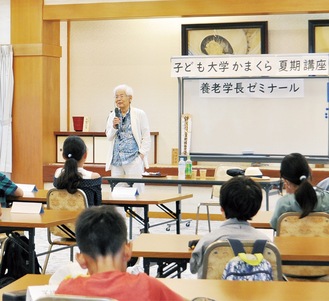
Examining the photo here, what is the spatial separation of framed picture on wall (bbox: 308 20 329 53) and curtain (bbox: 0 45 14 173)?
3.87 metres

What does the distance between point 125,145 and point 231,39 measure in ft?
8.86

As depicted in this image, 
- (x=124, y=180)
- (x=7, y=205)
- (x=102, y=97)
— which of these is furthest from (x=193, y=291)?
(x=102, y=97)

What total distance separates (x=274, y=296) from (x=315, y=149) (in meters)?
6.77

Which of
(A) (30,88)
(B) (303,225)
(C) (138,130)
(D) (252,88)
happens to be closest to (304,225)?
(B) (303,225)

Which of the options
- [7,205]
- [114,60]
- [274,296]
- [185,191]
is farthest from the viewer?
[114,60]

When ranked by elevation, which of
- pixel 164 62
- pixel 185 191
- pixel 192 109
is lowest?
pixel 185 191

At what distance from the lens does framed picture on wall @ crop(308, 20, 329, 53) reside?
9820 millimetres

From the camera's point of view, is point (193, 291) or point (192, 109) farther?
point (192, 109)

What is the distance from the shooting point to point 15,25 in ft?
33.1

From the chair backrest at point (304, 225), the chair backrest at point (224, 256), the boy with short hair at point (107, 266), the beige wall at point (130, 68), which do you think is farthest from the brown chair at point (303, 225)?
the beige wall at point (130, 68)

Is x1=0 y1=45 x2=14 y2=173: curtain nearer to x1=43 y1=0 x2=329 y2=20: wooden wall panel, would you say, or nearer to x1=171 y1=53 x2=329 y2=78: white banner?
x1=43 y1=0 x2=329 y2=20: wooden wall panel

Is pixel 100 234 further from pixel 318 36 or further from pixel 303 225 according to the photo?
pixel 318 36

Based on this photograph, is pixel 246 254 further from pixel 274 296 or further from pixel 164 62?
pixel 164 62

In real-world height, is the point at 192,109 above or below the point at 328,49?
below
